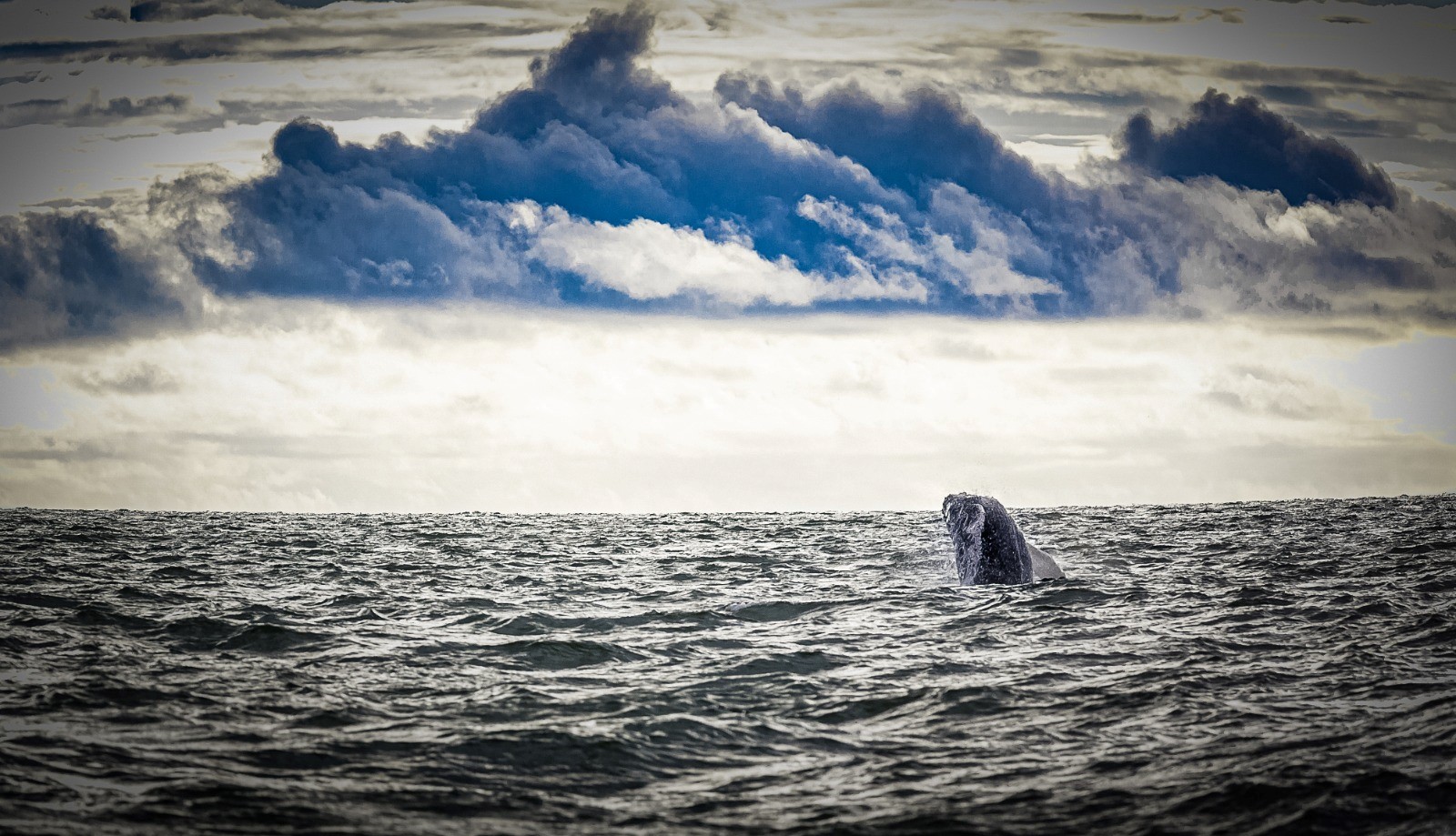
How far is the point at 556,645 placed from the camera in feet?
47.3

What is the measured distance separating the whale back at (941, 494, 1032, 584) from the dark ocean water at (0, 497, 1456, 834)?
2.89 feet

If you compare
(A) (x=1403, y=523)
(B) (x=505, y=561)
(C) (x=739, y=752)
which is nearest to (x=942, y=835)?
(C) (x=739, y=752)

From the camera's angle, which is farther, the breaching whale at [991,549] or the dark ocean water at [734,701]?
the breaching whale at [991,549]

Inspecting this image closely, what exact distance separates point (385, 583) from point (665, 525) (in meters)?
23.9

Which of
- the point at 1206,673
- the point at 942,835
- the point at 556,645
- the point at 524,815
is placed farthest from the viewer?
the point at 556,645

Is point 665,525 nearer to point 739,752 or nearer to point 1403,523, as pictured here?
point 1403,523

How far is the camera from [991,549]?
2019 cm

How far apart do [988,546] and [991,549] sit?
0.28 ft

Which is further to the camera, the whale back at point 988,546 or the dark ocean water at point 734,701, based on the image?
the whale back at point 988,546

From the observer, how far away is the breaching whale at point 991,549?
20.0m

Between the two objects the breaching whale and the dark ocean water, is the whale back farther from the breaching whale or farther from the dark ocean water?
the dark ocean water

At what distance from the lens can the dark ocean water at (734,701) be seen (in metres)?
8.09

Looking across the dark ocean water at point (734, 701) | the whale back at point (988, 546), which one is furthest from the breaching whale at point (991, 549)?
the dark ocean water at point (734, 701)

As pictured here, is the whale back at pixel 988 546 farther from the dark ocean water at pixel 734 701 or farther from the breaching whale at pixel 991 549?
the dark ocean water at pixel 734 701
